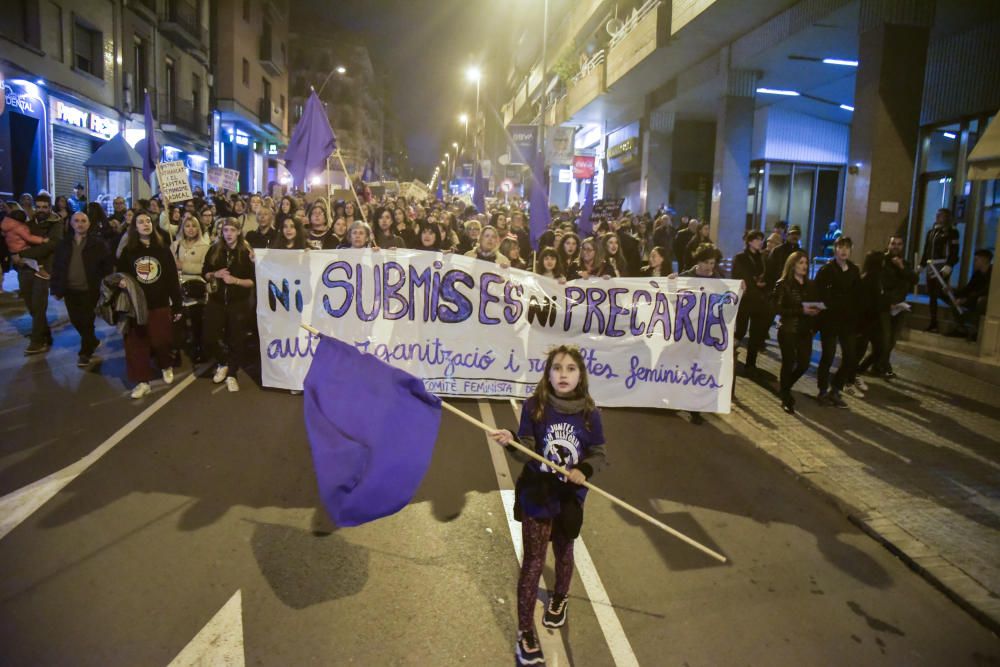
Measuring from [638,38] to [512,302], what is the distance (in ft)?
50.4

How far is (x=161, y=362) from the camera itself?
822 centimetres

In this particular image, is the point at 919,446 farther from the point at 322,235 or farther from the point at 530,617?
the point at 322,235

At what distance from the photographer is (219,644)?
3.39 meters

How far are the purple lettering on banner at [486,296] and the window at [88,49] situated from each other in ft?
71.6

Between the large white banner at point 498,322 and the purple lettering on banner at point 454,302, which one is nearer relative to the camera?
the large white banner at point 498,322

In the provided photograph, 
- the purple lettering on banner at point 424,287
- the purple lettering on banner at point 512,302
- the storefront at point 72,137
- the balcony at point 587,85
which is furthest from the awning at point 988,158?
the storefront at point 72,137

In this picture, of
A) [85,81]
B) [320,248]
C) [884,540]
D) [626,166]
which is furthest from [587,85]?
[884,540]

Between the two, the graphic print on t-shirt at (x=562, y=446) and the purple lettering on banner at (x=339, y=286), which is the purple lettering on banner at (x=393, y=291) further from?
the graphic print on t-shirt at (x=562, y=446)

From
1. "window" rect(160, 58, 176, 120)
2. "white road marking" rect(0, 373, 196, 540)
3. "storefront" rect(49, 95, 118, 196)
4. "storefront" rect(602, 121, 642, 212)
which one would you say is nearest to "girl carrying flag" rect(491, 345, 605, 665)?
"white road marking" rect(0, 373, 196, 540)

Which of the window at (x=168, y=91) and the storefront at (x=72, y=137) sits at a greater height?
the window at (x=168, y=91)

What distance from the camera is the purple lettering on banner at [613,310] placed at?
761cm

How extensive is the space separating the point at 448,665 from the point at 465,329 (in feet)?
15.3

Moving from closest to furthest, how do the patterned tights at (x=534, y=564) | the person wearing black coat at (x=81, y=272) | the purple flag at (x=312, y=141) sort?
the patterned tights at (x=534, y=564)
the person wearing black coat at (x=81, y=272)
the purple flag at (x=312, y=141)

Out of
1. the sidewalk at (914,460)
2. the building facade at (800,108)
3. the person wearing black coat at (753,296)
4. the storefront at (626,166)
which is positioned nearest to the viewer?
the sidewalk at (914,460)
